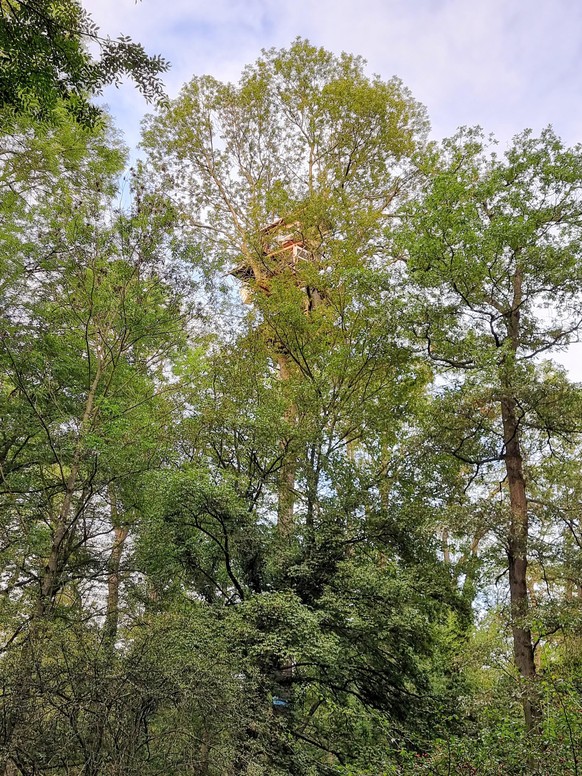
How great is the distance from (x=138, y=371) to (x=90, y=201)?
97.6 inches

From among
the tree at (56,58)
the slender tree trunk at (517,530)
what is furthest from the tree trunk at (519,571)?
the tree at (56,58)

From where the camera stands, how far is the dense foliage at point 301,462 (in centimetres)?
589

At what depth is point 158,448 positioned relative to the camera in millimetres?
7398

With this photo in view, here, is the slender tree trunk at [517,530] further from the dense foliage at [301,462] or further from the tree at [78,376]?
the tree at [78,376]

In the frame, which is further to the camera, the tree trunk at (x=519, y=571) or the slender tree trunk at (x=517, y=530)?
the tree trunk at (x=519, y=571)

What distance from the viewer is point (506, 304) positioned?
7594 millimetres

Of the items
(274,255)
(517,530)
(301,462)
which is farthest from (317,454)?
(274,255)

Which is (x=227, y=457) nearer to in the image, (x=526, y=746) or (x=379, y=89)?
(x=526, y=746)

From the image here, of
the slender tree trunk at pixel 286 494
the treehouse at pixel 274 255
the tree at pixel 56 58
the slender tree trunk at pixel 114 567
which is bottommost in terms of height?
the slender tree trunk at pixel 114 567

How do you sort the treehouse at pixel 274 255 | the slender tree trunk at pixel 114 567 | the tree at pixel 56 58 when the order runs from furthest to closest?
1. the treehouse at pixel 274 255
2. the slender tree trunk at pixel 114 567
3. the tree at pixel 56 58

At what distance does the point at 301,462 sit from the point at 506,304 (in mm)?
4038

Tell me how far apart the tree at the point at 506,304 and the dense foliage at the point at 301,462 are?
1.7 inches

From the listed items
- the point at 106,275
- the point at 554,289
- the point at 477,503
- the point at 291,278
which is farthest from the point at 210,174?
the point at 477,503

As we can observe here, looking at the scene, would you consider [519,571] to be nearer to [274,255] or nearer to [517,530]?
[517,530]
